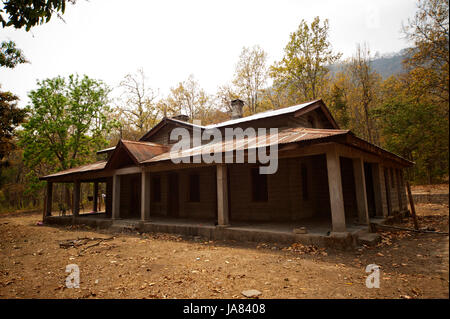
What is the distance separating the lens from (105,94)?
2712 cm

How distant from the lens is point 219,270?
5.21 meters

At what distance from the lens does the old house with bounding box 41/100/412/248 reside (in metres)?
7.45

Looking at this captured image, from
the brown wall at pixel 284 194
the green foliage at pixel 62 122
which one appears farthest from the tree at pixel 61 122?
the brown wall at pixel 284 194

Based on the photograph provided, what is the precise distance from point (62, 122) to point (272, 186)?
22.4m

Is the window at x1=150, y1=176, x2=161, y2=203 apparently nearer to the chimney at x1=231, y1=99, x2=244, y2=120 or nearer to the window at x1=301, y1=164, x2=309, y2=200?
the chimney at x1=231, y1=99, x2=244, y2=120

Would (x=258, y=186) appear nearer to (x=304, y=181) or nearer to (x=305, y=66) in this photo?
(x=304, y=181)

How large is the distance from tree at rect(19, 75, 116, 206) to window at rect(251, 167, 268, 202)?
20560 millimetres

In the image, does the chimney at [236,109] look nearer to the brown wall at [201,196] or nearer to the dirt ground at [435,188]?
the brown wall at [201,196]

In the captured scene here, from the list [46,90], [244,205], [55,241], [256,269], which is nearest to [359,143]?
[256,269]

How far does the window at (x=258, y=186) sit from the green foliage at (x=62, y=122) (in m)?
20.6

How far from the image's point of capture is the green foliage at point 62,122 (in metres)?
22.4

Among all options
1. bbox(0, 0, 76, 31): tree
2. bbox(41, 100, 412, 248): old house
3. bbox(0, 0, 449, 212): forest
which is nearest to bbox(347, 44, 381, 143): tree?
bbox(0, 0, 449, 212): forest

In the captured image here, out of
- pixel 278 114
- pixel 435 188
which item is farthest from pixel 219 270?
pixel 435 188
